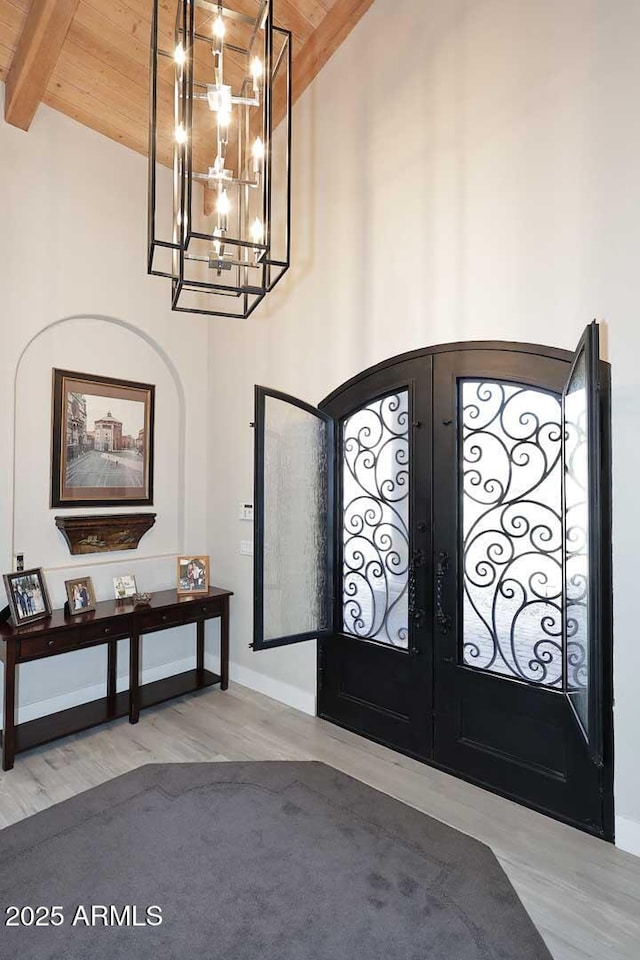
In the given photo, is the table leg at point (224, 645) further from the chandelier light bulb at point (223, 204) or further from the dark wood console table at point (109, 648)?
the chandelier light bulb at point (223, 204)

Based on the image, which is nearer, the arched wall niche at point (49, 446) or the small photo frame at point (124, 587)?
the arched wall niche at point (49, 446)

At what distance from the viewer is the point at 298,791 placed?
2.79 metres

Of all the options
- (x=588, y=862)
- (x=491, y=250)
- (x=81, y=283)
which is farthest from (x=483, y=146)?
(x=588, y=862)

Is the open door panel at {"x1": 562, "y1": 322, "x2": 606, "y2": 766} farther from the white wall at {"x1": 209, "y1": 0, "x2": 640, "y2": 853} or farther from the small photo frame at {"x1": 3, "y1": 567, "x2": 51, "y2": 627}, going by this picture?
the small photo frame at {"x1": 3, "y1": 567, "x2": 51, "y2": 627}

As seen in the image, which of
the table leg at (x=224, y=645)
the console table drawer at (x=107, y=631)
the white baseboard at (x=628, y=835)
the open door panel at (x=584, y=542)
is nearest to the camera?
Result: the open door panel at (x=584, y=542)

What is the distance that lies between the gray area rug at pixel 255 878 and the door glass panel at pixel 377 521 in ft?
3.06

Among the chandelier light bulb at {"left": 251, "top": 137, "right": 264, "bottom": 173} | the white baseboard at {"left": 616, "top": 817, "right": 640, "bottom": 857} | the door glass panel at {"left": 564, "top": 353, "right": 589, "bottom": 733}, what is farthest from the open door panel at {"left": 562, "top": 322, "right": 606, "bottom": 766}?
the chandelier light bulb at {"left": 251, "top": 137, "right": 264, "bottom": 173}

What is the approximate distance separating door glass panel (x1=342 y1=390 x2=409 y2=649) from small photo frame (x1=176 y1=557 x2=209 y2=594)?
4.07ft

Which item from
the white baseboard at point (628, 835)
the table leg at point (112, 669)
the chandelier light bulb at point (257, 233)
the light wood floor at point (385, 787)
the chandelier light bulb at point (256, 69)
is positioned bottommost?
the light wood floor at point (385, 787)

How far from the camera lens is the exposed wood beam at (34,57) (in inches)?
115

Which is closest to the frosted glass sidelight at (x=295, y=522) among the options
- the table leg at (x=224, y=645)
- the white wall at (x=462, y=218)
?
the white wall at (x=462, y=218)

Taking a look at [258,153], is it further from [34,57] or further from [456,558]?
[456,558]

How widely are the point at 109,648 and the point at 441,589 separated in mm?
2405

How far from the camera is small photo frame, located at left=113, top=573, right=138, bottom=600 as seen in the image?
3847 mm
